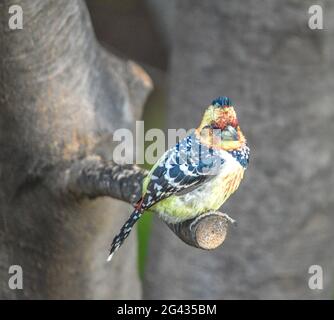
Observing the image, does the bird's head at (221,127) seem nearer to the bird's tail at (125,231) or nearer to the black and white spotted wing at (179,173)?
the black and white spotted wing at (179,173)

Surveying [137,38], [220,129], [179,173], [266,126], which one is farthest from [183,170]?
[137,38]

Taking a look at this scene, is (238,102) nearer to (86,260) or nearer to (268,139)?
(268,139)

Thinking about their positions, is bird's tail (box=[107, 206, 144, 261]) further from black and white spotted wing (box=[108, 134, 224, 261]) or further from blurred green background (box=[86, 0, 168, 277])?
blurred green background (box=[86, 0, 168, 277])

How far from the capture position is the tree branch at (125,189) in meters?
2.14

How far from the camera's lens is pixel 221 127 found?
2.19 m

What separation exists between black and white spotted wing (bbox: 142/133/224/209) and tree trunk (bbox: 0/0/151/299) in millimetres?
151

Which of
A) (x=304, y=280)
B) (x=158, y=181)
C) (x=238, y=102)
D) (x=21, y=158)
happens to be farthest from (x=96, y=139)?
(x=304, y=280)

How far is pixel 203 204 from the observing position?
7.43ft

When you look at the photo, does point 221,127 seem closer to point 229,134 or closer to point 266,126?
point 229,134

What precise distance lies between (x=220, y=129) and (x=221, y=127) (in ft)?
0.04

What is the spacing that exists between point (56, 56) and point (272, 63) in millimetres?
1058

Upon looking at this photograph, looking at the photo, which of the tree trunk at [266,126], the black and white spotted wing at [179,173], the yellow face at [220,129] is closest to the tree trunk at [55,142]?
the black and white spotted wing at [179,173]

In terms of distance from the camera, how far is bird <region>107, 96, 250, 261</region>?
2.24 metres

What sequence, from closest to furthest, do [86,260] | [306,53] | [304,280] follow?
[86,260]
[306,53]
[304,280]
